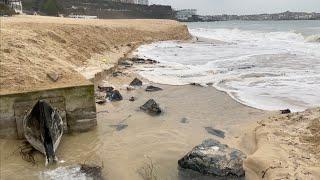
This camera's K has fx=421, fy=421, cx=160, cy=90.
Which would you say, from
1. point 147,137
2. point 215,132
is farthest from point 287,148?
point 147,137

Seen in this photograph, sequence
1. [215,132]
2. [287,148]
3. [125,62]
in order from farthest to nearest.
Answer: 1. [125,62]
2. [215,132]
3. [287,148]

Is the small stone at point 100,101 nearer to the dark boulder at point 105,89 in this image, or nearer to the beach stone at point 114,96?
the beach stone at point 114,96

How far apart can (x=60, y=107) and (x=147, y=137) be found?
78.7 inches

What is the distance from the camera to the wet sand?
7.62 meters

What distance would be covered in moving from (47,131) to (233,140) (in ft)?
12.6

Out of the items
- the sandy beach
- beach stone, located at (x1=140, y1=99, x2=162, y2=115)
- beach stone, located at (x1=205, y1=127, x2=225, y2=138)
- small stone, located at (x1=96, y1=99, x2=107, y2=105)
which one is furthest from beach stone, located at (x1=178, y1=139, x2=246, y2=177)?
small stone, located at (x1=96, y1=99, x2=107, y2=105)

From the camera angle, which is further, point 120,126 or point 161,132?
point 120,126

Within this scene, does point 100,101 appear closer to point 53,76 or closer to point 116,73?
point 53,76

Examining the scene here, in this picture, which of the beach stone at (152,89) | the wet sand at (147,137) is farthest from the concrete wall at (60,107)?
the beach stone at (152,89)

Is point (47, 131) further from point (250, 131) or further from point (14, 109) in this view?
point (250, 131)

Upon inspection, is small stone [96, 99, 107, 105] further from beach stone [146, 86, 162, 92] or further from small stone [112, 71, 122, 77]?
small stone [112, 71, 122, 77]

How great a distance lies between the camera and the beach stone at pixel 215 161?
707 centimetres

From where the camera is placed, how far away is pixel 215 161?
23.7ft

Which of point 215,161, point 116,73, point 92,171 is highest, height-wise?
point 116,73
